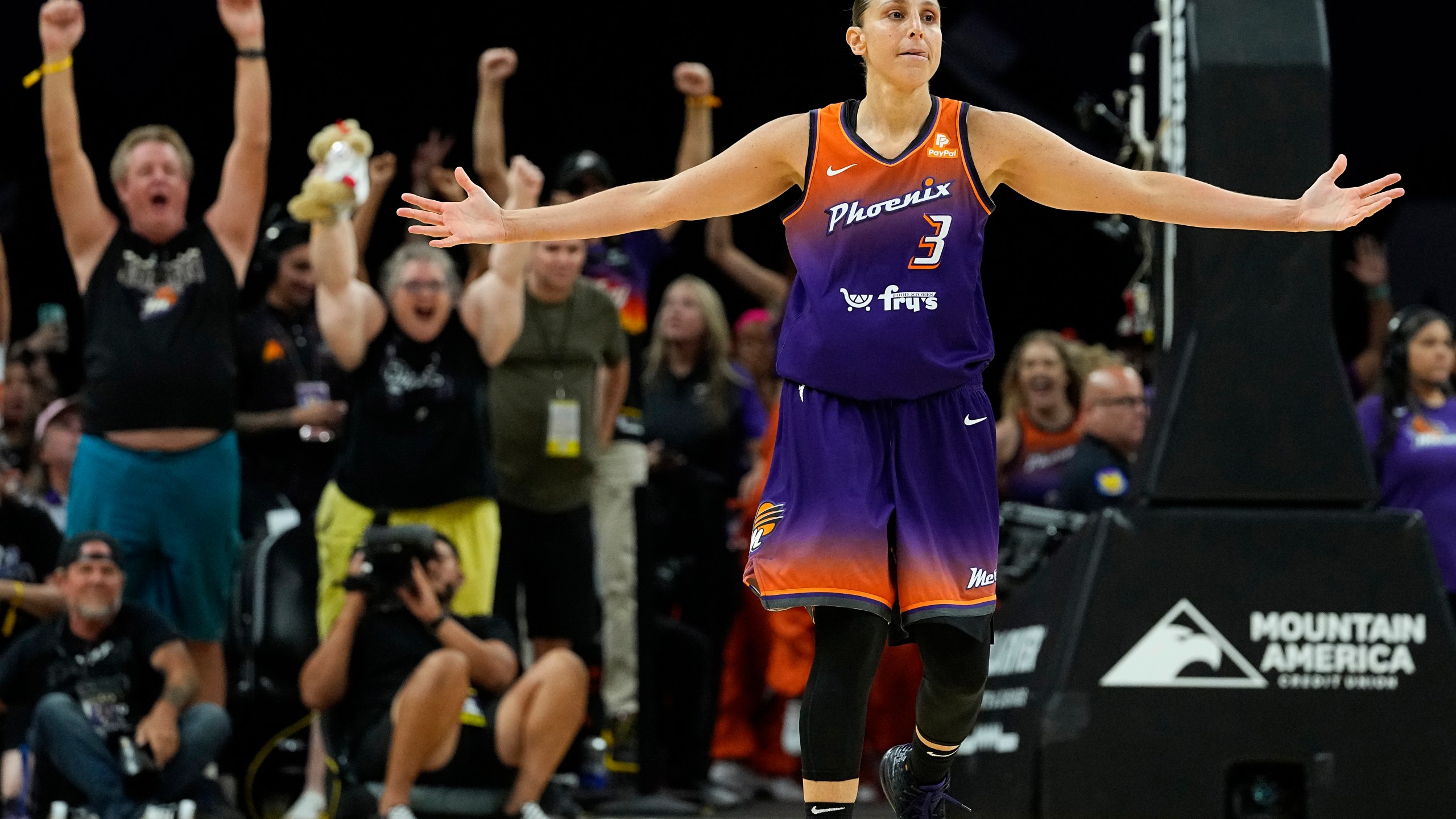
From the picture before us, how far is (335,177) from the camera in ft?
18.3

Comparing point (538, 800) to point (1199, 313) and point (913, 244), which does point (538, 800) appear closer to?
point (1199, 313)

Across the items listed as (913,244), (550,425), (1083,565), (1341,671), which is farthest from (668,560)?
(913,244)

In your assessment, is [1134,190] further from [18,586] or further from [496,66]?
[18,586]

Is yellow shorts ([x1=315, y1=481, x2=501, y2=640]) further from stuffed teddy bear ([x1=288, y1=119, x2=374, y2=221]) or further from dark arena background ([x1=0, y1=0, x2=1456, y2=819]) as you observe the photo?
stuffed teddy bear ([x1=288, y1=119, x2=374, y2=221])

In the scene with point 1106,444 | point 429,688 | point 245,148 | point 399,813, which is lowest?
point 399,813

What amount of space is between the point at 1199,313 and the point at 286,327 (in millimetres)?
3708

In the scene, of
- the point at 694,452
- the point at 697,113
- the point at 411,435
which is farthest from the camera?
the point at 694,452

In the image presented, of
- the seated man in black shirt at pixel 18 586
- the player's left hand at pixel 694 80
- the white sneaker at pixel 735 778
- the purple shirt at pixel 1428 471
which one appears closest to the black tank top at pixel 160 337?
the seated man in black shirt at pixel 18 586

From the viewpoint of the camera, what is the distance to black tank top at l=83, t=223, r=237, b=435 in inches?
221

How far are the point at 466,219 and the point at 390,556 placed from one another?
2454 millimetres

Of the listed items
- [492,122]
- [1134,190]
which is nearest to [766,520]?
[1134,190]

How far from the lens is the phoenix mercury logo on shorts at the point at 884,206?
3299 millimetres

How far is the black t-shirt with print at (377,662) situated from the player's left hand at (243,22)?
75.4 inches

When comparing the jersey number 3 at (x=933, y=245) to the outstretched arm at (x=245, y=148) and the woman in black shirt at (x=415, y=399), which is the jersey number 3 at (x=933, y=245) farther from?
the outstretched arm at (x=245, y=148)
